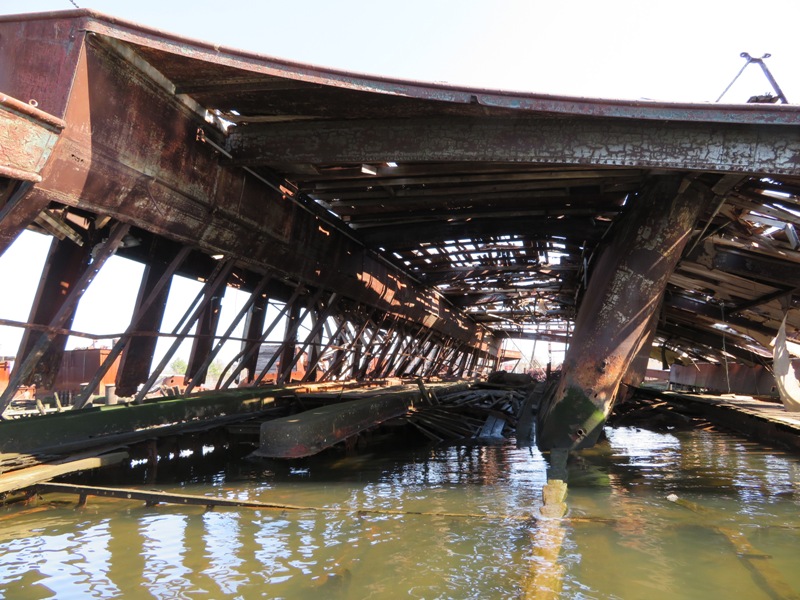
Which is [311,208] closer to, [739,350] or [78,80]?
[78,80]

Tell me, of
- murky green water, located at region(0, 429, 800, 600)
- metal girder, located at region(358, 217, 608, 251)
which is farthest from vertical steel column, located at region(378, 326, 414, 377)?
murky green water, located at region(0, 429, 800, 600)

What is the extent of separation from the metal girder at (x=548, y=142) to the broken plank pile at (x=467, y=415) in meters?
5.03

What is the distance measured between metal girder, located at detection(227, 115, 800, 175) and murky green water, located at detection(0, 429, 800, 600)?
318cm

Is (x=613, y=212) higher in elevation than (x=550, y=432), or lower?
higher

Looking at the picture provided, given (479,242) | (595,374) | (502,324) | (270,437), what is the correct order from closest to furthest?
(270,437)
(595,374)
(479,242)
(502,324)

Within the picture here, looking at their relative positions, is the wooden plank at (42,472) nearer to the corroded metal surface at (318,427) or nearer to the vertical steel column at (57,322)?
the vertical steel column at (57,322)

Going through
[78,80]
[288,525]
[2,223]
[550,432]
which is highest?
[78,80]

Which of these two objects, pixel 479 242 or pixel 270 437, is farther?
pixel 479 242

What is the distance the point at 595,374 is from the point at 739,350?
1161 cm

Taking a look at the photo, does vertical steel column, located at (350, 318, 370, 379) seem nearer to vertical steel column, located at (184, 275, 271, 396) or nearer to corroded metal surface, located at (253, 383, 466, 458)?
corroded metal surface, located at (253, 383, 466, 458)

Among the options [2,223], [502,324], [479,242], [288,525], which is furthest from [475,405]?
[502,324]

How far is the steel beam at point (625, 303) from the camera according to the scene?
652 centimetres

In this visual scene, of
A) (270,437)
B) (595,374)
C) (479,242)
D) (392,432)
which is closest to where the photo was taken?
(270,437)

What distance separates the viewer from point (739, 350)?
1565 cm
